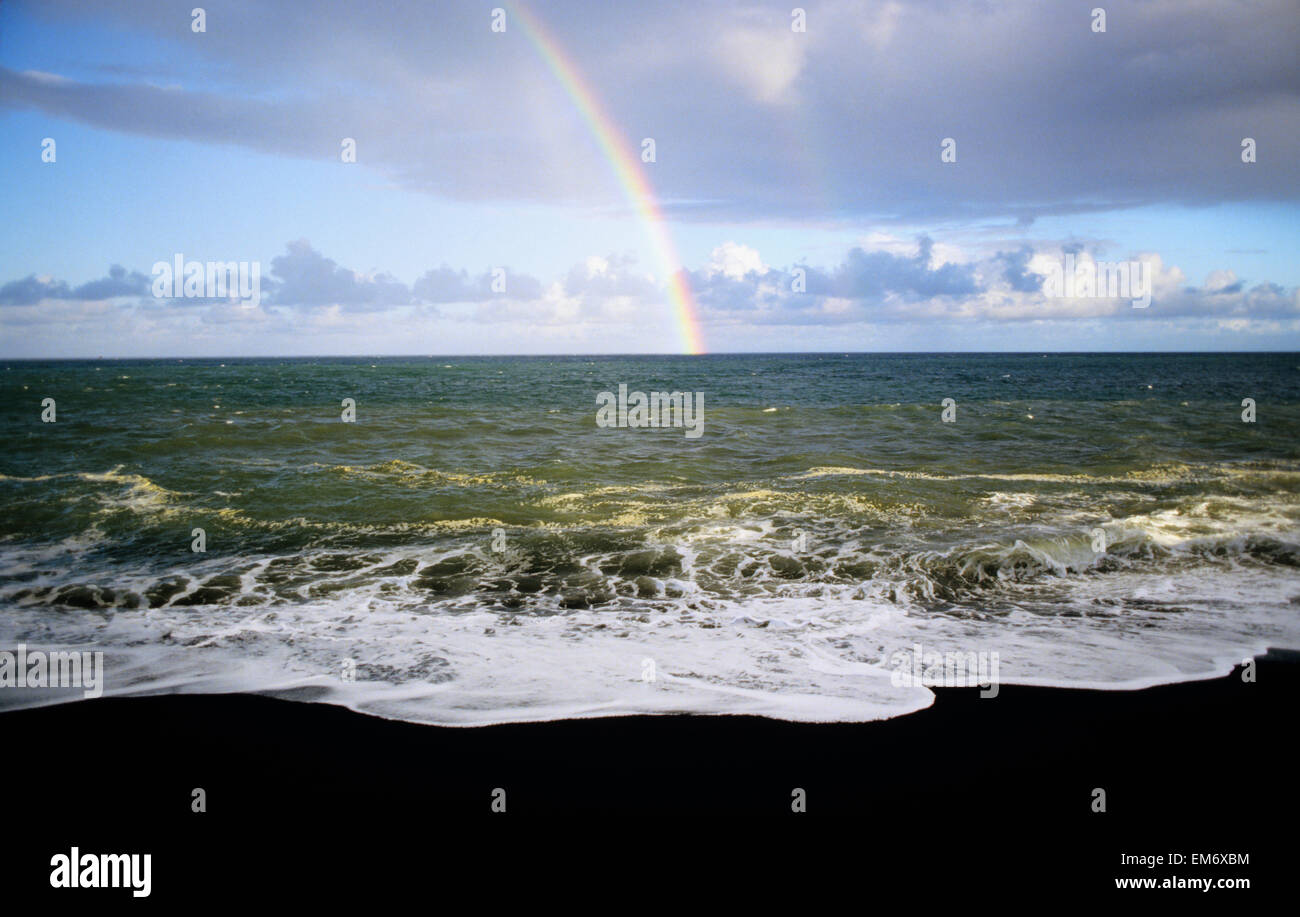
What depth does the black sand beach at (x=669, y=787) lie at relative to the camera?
4.49 m

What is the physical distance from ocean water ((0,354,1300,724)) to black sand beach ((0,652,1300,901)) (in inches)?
16.5

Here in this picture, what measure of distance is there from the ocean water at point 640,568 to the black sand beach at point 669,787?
0.42 meters

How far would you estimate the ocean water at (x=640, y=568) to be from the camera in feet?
22.6

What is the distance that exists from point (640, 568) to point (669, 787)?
5.55 meters

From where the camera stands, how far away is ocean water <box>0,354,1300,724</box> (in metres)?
6.90

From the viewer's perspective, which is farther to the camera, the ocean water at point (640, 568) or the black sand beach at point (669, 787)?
the ocean water at point (640, 568)

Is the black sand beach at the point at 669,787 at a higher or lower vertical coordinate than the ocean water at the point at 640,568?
lower

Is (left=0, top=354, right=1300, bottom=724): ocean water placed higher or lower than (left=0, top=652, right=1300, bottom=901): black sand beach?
higher

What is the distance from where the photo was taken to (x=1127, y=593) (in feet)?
30.4

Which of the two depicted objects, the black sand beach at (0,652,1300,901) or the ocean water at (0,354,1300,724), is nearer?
the black sand beach at (0,652,1300,901)

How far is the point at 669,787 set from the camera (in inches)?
201
